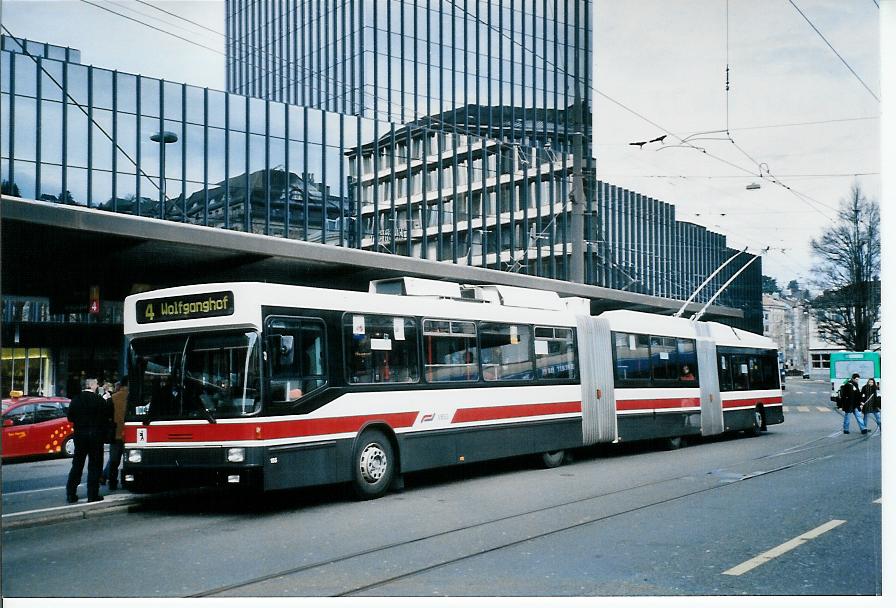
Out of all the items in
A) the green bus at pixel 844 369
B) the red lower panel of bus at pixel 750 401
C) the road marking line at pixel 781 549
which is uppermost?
the green bus at pixel 844 369

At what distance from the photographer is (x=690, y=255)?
5209cm

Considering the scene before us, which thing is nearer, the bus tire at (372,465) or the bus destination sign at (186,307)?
the bus destination sign at (186,307)

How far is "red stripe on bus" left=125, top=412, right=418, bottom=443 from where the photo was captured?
37.2ft

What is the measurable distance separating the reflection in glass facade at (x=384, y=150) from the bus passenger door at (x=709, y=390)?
1352cm

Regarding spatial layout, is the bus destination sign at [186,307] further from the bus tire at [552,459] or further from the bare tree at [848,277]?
the bare tree at [848,277]

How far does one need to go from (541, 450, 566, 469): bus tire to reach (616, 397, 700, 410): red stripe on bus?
2.18m

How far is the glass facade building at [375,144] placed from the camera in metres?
31.7

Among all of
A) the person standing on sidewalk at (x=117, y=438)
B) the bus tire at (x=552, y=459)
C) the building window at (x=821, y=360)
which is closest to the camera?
the person standing on sidewalk at (x=117, y=438)

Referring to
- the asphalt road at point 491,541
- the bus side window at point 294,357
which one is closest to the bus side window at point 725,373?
the asphalt road at point 491,541

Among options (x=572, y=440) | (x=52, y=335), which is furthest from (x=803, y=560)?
(x=52, y=335)

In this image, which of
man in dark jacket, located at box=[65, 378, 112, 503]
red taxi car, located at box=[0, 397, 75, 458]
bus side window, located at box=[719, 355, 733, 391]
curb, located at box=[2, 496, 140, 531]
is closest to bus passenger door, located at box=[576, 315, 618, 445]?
bus side window, located at box=[719, 355, 733, 391]

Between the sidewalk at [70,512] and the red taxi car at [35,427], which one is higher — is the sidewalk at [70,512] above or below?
below

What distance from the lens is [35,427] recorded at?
20391mm

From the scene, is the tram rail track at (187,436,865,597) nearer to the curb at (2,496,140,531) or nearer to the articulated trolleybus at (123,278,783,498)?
the articulated trolleybus at (123,278,783,498)
